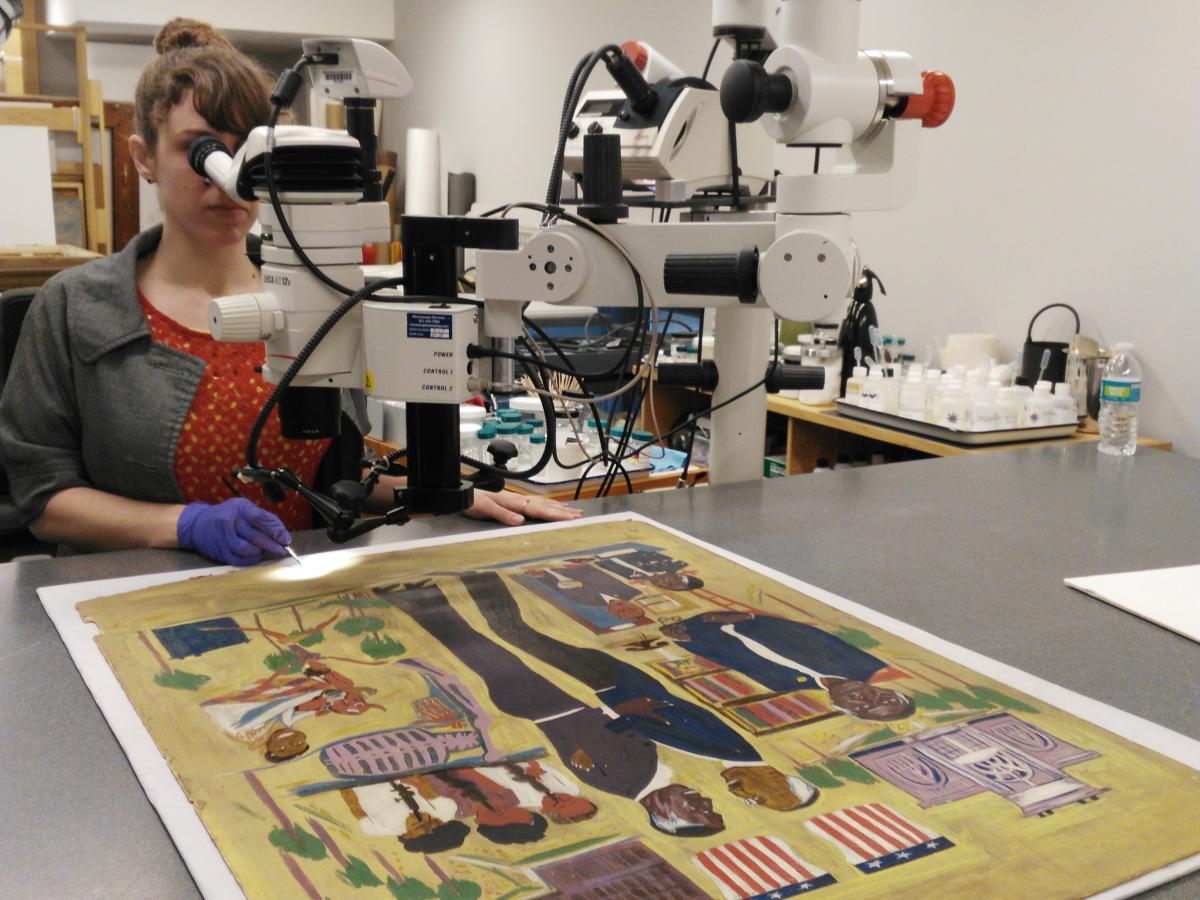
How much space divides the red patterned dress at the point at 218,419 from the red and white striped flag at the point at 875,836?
36.9 inches

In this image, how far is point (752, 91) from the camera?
36.5 inches

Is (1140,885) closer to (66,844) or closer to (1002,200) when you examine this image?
(66,844)

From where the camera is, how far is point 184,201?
1.39 meters

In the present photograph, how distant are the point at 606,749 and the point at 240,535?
54cm

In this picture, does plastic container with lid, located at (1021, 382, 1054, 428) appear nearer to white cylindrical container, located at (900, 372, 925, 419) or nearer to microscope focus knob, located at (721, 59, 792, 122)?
white cylindrical container, located at (900, 372, 925, 419)

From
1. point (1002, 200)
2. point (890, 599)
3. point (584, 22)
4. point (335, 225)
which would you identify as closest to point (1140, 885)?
point (890, 599)

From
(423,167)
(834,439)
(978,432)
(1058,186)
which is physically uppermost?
(423,167)

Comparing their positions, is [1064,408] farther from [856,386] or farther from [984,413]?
A: [856,386]

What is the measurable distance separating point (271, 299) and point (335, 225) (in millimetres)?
83

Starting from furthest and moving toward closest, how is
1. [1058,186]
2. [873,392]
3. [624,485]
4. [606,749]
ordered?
1. [1058,186]
2. [873,392]
3. [624,485]
4. [606,749]

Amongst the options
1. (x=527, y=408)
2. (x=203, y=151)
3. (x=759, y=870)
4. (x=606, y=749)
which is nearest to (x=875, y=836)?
(x=759, y=870)

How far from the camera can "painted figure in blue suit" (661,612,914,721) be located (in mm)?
823

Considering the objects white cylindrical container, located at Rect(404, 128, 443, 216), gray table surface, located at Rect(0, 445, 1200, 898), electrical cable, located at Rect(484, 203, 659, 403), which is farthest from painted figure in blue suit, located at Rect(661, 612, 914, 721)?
white cylindrical container, located at Rect(404, 128, 443, 216)

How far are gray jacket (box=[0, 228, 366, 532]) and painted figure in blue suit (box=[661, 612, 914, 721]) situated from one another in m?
0.60
